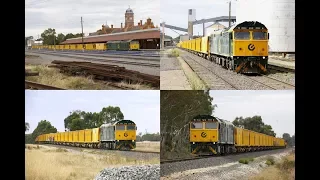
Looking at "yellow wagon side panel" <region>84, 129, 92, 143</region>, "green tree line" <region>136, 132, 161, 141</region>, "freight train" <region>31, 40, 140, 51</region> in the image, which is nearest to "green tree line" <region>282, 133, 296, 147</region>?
"green tree line" <region>136, 132, 161, 141</region>

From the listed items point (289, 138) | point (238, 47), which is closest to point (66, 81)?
point (238, 47)

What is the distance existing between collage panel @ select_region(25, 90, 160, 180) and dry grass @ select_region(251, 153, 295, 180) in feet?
5.02

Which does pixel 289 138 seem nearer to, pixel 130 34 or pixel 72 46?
pixel 130 34

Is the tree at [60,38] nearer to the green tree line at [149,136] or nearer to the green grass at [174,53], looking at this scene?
the green grass at [174,53]

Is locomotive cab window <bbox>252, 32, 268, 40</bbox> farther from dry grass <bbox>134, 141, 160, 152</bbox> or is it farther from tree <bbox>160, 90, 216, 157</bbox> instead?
dry grass <bbox>134, 141, 160, 152</bbox>

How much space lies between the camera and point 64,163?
30.0ft

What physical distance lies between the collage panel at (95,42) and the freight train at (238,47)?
616 millimetres

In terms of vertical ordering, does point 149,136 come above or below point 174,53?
below

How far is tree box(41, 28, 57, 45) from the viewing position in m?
9.18

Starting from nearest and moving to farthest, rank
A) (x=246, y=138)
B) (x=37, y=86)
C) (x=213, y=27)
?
(x=37, y=86) → (x=246, y=138) → (x=213, y=27)

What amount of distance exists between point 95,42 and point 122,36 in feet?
1.49

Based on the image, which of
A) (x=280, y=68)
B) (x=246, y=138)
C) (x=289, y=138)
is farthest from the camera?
(x=246, y=138)

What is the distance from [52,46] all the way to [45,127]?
1.23 meters

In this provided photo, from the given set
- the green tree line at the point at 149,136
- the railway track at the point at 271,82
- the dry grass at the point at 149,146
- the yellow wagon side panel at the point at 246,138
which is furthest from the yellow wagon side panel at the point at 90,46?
the yellow wagon side panel at the point at 246,138
